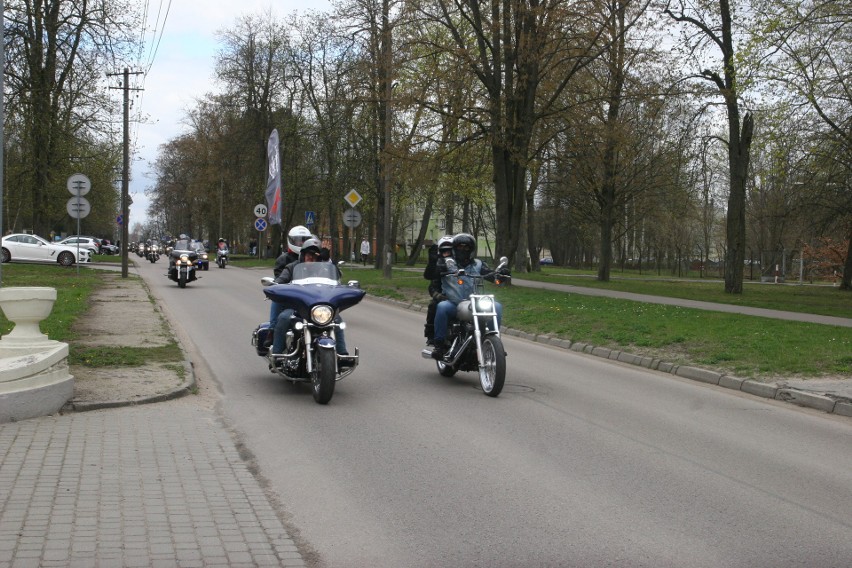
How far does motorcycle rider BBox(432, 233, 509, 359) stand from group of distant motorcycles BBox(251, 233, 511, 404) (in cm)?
5

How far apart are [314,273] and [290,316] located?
21.1 inches

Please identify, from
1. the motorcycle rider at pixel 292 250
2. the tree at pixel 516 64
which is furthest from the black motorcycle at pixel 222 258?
the motorcycle rider at pixel 292 250

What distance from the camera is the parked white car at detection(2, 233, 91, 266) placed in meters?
38.7

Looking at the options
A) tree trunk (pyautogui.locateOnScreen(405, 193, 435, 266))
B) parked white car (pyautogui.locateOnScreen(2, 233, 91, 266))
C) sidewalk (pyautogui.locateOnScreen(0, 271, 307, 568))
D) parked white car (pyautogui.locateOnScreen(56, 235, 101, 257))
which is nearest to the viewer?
sidewalk (pyautogui.locateOnScreen(0, 271, 307, 568))

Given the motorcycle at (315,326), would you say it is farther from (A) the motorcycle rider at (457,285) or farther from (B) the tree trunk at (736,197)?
(B) the tree trunk at (736,197)

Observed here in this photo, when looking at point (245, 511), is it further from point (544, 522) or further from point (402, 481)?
point (544, 522)

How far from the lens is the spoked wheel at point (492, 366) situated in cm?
936

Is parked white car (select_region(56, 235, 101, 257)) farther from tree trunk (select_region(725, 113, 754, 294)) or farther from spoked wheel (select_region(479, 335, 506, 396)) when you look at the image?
spoked wheel (select_region(479, 335, 506, 396))

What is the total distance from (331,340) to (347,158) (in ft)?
114

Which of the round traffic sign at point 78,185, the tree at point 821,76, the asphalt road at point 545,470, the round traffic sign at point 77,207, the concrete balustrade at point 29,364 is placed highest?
the tree at point 821,76

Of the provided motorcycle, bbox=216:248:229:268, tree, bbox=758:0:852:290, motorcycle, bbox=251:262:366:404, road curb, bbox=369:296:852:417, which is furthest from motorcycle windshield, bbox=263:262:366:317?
motorcycle, bbox=216:248:229:268

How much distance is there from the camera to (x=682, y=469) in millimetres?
6516

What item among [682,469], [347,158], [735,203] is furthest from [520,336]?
[347,158]

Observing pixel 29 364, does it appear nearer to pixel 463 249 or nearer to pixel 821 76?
pixel 463 249
